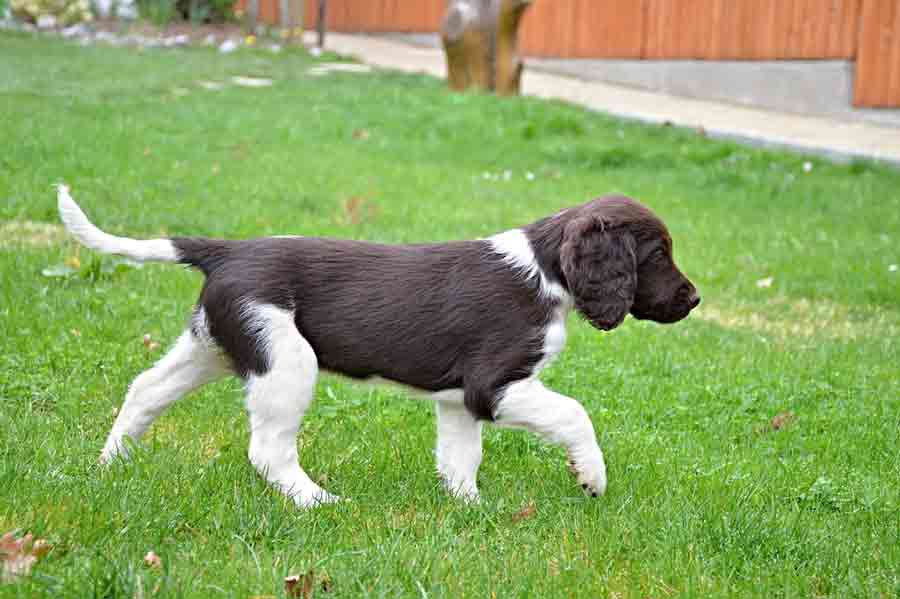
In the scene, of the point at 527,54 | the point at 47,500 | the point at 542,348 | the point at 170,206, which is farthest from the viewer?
the point at 527,54

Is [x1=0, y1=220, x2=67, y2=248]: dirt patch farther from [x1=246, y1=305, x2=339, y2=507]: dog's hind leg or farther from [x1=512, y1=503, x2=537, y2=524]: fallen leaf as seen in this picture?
[x1=512, y1=503, x2=537, y2=524]: fallen leaf

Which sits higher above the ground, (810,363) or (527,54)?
(527,54)

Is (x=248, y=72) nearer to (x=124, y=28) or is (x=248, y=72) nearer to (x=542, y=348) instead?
(x=124, y=28)

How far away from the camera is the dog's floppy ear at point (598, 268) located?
386cm

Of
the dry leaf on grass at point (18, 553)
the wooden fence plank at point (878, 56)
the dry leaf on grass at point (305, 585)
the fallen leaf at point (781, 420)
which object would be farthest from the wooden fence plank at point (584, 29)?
the dry leaf on grass at point (18, 553)

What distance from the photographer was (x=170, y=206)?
28.6ft

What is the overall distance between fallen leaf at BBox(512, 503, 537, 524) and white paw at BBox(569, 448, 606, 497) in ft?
0.65

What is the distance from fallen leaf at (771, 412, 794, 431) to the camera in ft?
16.9

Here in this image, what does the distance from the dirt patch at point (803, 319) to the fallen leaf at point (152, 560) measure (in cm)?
458

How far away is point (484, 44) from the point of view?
636 inches

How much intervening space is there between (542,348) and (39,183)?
6.21 m

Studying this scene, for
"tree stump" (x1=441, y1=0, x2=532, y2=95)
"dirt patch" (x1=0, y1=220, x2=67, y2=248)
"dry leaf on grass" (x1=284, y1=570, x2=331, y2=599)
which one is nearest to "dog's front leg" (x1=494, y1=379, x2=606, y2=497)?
"dry leaf on grass" (x1=284, y1=570, x2=331, y2=599)

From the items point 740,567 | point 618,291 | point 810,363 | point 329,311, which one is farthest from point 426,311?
point 810,363

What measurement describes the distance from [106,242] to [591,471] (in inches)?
73.7
